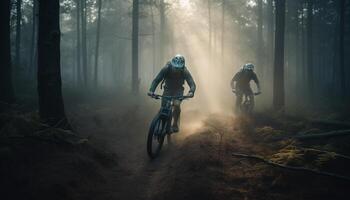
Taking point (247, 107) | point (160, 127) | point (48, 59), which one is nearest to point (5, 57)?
point (48, 59)

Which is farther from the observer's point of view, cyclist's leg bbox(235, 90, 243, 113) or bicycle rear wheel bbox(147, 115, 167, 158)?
cyclist's leg bbox(235, 90, 243, 113)

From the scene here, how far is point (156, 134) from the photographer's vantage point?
934 centimetres

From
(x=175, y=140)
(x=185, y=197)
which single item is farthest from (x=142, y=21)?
(x=185, y=197)

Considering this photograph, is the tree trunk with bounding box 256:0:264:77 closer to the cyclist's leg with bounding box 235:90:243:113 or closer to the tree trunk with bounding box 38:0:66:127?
the cyclist's leg with bounding box 235:90:243:113

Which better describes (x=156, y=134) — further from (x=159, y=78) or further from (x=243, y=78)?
(x=243, y=78)

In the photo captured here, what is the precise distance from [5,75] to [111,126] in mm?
4381

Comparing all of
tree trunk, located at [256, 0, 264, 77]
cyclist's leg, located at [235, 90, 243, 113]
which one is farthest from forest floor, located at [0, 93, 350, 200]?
tree trunk, located at [256, 0, 264, 77]

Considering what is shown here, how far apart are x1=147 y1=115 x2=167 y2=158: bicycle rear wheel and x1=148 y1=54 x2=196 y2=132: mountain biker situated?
32.6 inches

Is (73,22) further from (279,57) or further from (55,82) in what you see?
(55,82)

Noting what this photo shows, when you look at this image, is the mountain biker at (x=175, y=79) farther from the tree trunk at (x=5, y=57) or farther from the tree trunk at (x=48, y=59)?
the tree trunk at (x=5, y=57)

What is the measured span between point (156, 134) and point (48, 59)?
3.33m

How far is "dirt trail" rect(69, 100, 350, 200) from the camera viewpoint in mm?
6098

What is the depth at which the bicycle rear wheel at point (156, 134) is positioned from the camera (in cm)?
900

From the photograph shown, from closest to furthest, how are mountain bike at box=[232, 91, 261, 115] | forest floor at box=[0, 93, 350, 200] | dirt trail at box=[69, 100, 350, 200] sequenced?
forest floor at box=[0, 93, 350, 200]
dirt trail at box=[69, 100, 350, 200]
mountain bike at box=[232, 91, 261, 115]
